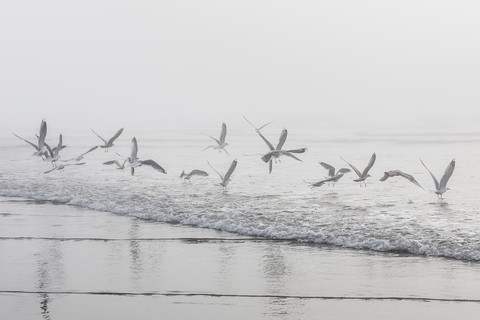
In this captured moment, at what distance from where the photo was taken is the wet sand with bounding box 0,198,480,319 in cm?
618

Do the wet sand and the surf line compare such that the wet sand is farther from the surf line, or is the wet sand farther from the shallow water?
the shallow water

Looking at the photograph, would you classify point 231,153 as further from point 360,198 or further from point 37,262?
point 37,262

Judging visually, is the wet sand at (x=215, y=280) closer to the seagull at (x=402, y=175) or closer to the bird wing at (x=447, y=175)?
the seagull at (x=402, y=175)

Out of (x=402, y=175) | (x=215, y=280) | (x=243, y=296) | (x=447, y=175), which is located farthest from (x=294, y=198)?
(x=243, y=296)

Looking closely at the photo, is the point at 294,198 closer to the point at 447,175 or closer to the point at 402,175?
the point at 402,175

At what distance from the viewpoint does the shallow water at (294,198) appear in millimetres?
9023

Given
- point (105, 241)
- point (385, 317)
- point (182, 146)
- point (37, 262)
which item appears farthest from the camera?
point (182, 146)

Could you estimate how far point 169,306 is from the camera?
6.32 m


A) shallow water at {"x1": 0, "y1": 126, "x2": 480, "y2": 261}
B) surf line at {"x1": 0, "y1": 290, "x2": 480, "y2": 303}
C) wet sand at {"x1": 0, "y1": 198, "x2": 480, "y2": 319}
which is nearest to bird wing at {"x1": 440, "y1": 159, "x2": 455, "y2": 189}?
shallow water at {"x1": 0, "y1": 126, "x2": 480, "y2": 261}

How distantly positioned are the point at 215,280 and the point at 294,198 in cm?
530

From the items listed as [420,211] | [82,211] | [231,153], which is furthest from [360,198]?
[231,153]

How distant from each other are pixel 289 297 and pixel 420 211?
4684 mm

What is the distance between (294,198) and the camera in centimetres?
1237

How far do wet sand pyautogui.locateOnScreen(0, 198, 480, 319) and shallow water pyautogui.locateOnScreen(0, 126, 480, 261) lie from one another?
481 millimetres
